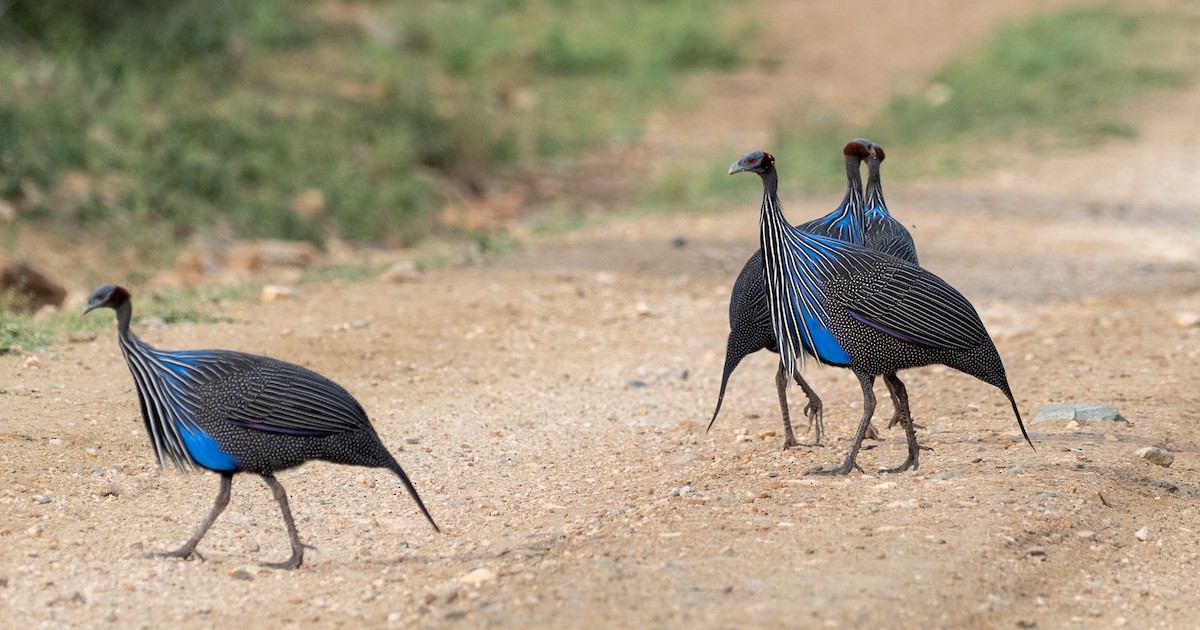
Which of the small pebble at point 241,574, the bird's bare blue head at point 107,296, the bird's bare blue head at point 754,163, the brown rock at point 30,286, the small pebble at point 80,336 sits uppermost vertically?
the bird's bare blue head at point 754,163

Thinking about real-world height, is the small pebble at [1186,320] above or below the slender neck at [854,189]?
below

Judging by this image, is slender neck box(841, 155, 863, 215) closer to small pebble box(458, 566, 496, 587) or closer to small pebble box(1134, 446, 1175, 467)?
small pebble box(1134, 446, 1175, 467)

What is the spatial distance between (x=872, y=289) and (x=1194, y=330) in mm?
3352

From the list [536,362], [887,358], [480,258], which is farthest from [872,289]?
[480,258]

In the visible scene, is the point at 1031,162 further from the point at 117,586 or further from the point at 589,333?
the point at 117,586

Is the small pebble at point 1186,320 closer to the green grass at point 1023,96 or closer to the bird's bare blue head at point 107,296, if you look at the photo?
the green grass at point 1023,96

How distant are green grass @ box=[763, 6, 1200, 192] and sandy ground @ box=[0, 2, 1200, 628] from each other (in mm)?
4974

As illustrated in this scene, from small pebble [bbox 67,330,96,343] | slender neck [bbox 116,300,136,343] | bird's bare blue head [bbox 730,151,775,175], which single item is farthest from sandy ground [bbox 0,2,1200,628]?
bird's bare blue head [bbox 730,151,775,175]

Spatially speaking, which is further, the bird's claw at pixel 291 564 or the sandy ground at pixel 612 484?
the bird's claw at pixel 291 564

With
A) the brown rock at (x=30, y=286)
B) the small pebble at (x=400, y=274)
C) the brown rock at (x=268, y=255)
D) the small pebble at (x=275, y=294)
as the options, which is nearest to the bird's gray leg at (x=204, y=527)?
the small pebble at (x=275, y=294)

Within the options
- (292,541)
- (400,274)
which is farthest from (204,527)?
(400,274)

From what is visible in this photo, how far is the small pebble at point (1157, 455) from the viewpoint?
5445mm

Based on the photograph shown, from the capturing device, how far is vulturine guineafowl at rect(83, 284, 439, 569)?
174 inches

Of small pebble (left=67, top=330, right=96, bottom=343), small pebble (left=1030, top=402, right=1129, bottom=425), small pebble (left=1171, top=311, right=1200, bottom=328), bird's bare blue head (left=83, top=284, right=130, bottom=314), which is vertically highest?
bird's bare blue head (left=83, top=284, right=130, bottom=314)
